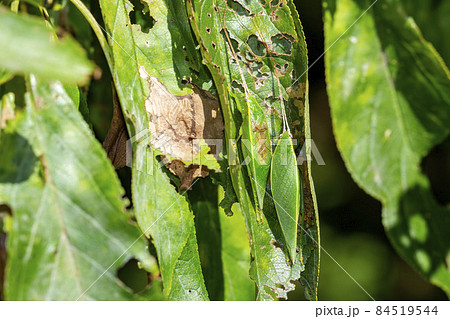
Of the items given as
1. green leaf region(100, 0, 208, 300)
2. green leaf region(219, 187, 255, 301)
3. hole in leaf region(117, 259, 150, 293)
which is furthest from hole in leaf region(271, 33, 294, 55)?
hole in leaf region(117, 259, 150, 293)

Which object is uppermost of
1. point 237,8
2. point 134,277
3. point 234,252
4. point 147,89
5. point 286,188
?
point 237,8

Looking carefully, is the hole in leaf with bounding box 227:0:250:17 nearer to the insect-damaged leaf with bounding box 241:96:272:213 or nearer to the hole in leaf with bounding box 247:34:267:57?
the hole in leaf with bounding box 247:34:267:57

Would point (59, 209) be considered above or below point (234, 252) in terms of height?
above

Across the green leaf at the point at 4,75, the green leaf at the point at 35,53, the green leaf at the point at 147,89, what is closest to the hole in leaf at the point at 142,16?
the green leaf at the point at 147,89

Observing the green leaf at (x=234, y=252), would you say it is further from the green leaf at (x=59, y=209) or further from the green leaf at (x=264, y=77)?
A: the green leaf at (x=59, y=209)

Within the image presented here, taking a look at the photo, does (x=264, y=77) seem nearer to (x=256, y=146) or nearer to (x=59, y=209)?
(x=256, y=146)

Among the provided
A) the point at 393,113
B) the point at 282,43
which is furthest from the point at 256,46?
the point at 393,113
